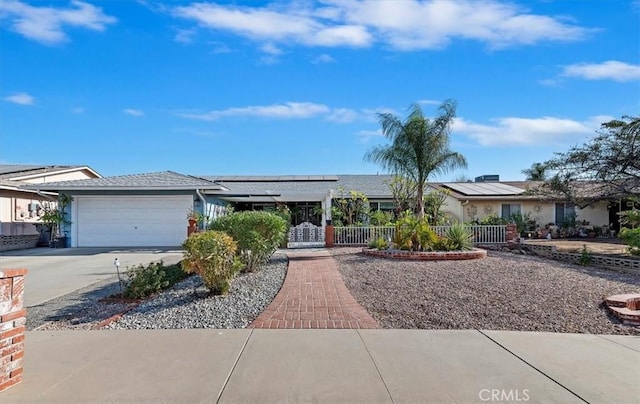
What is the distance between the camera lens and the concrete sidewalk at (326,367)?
380cm

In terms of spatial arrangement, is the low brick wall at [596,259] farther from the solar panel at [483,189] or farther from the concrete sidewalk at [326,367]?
the solar panel at [483,189]

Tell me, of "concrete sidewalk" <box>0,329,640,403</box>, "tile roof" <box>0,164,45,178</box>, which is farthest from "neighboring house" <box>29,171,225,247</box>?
"concrete sidewalk" <box>0,329,640,403</box>

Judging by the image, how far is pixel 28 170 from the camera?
22.9m

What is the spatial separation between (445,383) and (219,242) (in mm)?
4820

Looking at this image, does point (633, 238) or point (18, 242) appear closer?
point (633, 238)

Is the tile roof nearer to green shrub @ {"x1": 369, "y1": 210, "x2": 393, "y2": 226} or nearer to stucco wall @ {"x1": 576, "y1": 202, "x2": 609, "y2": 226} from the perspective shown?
green shrub @ {"x1": 369, "y1": 210, "x2": 393, "y2": 226}

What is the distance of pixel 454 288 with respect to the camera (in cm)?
836

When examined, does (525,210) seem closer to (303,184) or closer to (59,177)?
(303,184)

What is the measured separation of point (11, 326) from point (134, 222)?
16.8m

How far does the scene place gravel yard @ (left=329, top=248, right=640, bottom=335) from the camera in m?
6.25

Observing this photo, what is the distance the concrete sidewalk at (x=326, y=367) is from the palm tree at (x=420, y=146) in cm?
1069

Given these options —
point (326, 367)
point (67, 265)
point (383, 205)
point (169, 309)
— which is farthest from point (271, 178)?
point (326, 367)

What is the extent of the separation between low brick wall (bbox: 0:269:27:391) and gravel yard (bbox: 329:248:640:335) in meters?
4.37

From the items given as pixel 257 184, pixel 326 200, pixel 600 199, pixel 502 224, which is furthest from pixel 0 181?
pixel 600 199
